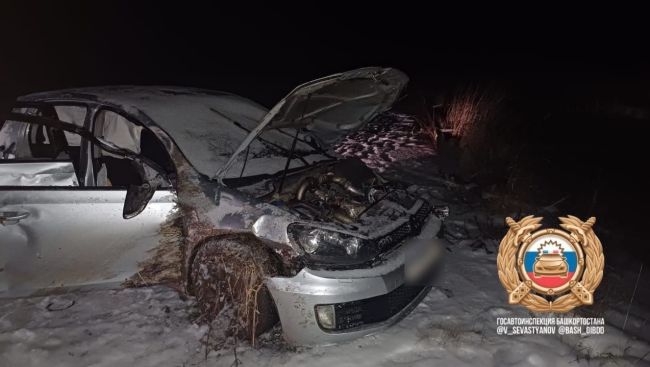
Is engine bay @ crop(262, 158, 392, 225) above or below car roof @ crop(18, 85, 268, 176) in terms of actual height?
below

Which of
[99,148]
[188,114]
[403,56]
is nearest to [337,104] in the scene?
[188,114]

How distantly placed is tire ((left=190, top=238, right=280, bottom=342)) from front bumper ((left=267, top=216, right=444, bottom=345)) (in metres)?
0.12

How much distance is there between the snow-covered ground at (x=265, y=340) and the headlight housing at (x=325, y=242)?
0.61m

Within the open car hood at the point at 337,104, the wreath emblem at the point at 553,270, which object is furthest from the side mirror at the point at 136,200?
the wreath emblem at the point at 553,270

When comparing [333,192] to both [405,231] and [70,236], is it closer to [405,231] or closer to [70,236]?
[405,231]

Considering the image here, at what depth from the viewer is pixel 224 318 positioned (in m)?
2.60

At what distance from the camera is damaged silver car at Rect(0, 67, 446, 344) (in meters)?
2.35

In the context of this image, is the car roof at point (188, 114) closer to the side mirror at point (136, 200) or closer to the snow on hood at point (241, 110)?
the snow on hood at point (241, 110)

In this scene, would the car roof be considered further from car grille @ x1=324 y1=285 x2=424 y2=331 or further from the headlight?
car grille @ x1=324 y1=285 x2=424 y2=331

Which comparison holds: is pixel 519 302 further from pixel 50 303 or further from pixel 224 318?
pixel 50 303

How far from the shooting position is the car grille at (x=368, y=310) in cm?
230

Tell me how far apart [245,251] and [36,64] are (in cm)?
2097

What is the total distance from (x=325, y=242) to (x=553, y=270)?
165cm

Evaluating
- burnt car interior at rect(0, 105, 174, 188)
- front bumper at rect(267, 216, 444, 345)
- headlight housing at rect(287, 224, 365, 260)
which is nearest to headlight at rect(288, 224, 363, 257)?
headlight housing at rect(287, 224, 365, 260)
